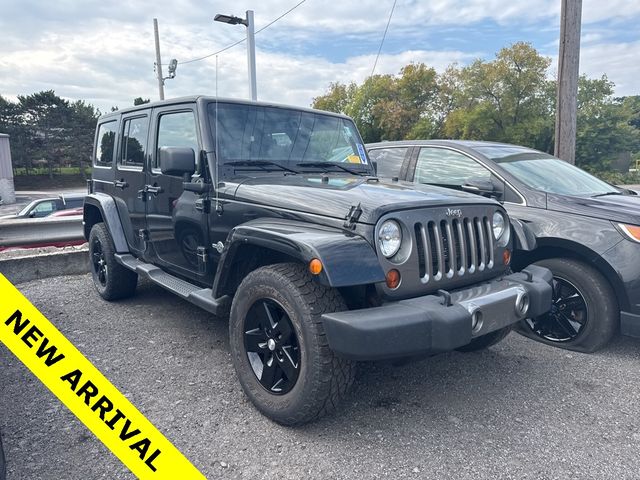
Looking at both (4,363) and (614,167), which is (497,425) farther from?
(614,167)

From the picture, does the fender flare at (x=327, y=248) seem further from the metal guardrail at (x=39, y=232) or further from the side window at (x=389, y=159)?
the metal guardrail at (x=39, y=232)

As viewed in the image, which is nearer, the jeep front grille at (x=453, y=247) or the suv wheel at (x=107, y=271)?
the jeep front grille at (x=453, y=247)

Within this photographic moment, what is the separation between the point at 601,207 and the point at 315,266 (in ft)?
9.01

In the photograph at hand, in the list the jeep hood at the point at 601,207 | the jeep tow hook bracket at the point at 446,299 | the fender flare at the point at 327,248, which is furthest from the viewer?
the jeep hood at the point at 601,207

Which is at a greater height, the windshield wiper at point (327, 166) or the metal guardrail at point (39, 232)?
the windshield wiper at point (327, 166)

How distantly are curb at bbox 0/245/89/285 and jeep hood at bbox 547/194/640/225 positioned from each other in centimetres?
559

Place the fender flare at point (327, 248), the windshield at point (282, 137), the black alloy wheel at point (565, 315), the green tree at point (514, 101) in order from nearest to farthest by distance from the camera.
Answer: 1. the fender flare at point (327, 248)
2. the windshield at point (282, 137)
3. the black alloy wheel at point (565, 315)
4. the green tree at point (514, 101)

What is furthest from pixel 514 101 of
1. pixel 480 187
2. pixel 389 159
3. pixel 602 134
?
pixel 480 187

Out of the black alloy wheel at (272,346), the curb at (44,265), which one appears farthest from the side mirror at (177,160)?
the curb at (44,265)

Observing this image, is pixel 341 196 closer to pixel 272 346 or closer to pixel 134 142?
pixel 272 346

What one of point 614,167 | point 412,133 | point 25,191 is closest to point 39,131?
point 25,191

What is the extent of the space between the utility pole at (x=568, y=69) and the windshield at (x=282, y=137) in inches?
162

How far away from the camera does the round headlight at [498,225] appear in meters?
3.03

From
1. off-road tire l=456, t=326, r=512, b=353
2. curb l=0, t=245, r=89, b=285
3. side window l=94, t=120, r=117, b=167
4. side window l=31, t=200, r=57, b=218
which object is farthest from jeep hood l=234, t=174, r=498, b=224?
side window l=31, t=200, r=57, b=218
